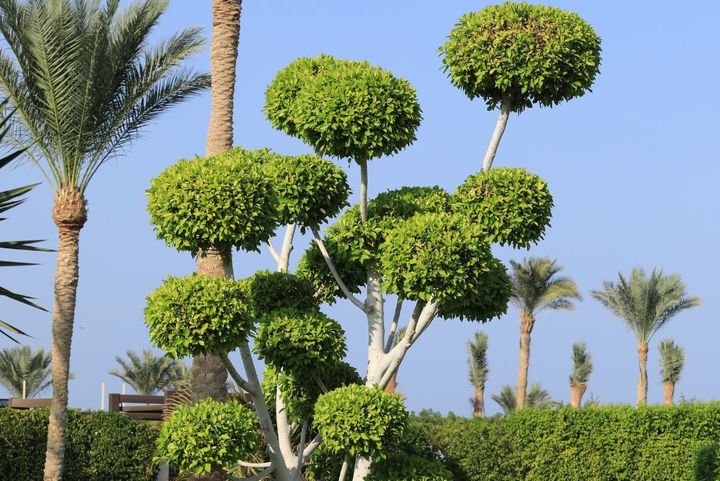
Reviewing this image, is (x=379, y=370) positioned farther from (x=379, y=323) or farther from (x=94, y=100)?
(x=94, y=100)

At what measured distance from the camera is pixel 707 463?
872 inches

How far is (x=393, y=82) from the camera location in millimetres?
14898

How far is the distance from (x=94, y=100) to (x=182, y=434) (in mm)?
10525

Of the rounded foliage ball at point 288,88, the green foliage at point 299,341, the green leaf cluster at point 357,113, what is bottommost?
the green foliage at point 299,341

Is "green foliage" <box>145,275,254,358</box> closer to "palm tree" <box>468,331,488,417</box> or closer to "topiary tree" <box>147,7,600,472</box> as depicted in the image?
"topiary tree" <box>147,7,600,472</box>

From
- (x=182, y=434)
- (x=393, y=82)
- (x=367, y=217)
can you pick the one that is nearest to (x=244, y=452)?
(x=182, y=434)

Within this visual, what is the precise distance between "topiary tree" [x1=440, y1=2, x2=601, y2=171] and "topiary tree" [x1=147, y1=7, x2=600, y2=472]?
3.38 feet

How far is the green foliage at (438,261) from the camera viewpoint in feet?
45.6

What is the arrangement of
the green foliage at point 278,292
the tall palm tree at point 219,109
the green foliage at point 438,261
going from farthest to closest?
the tall palm tree at point 219,109
the green foliage at point 278,292
the green foliage at point 438,261

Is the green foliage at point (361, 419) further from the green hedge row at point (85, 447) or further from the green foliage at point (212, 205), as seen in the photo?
the green hedge row at point (85, 447)

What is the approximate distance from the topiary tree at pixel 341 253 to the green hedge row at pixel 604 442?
807 cm

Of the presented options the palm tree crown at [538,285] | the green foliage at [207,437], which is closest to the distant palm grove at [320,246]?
the green foliage at [207,437]

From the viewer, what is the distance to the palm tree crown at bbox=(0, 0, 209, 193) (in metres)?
22.3

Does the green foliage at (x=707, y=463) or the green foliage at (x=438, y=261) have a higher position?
the green foliage at (x=438, y=261)
